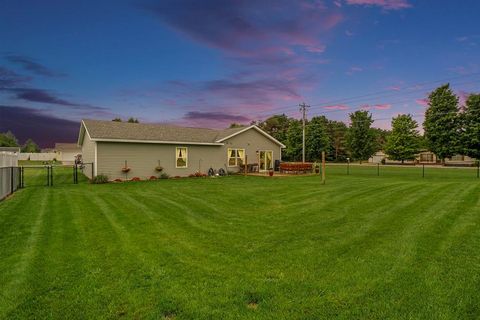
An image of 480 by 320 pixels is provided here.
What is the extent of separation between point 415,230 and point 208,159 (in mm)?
19469

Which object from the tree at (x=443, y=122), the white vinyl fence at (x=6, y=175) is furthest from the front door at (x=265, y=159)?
the tree at (x=443, y=122)

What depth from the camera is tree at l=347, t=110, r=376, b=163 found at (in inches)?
2223

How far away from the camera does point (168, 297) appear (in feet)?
12.1

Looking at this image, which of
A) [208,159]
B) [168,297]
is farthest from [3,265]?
[208,159]

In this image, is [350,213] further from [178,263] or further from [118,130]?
[118,130]

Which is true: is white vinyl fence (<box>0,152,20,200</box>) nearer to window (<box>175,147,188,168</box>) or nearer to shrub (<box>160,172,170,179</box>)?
shrub (<box>160,172,170,179</box>)

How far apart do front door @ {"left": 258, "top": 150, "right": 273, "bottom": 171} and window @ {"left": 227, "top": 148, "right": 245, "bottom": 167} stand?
2033 millimetres

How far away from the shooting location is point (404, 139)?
2028 inches

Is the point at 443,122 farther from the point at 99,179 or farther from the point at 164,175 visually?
the point at 99,179

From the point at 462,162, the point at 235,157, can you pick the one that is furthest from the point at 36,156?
the point at 462,162

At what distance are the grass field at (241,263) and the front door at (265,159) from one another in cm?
1877

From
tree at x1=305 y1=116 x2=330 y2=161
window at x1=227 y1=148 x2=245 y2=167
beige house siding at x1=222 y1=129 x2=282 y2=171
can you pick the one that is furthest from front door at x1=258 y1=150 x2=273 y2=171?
tree at x1=305 y1=116 x2=330 y2=161

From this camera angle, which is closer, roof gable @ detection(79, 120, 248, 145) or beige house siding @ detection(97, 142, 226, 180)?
beige house siding @ detection(97, 142, 226, 180)

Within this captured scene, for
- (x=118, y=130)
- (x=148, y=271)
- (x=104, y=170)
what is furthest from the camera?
(x=118, y=130)
